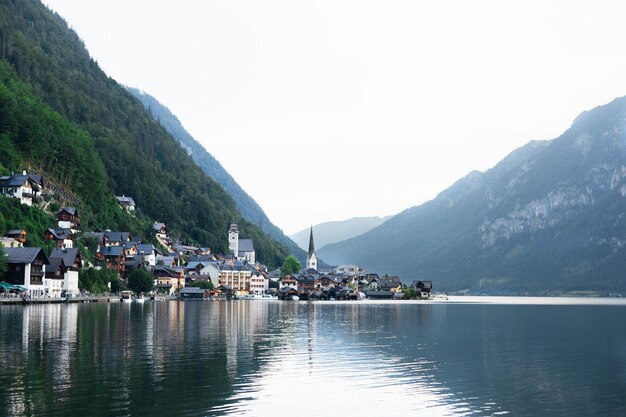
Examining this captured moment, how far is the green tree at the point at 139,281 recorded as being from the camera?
16588cm

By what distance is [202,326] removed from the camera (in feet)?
253

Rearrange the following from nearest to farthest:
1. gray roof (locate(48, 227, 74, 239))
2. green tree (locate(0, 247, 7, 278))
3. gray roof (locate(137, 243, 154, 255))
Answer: green tree (locate(0, 247, 7, 278))
gray roof (locate(48, 227, 74, 239))
gray roof (locate(137, 243, 154, 255))

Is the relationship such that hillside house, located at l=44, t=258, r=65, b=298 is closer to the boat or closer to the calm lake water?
the boat

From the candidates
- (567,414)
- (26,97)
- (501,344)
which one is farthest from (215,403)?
(26,97)

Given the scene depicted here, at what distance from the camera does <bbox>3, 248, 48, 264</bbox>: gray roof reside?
398 ft

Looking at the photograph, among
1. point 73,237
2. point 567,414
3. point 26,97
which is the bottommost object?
point 567,414

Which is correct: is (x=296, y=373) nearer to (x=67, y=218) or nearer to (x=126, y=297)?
(x=126, y=297)

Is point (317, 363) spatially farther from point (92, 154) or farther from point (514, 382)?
point (92, 154)

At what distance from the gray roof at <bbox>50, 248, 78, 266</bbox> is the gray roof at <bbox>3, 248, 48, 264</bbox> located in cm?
1088

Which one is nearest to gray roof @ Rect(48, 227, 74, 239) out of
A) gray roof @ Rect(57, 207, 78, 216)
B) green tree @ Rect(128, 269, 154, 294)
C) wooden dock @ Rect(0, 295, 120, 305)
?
gray roof @ Rect(57, 207, 78, 216)

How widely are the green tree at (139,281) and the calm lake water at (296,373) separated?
317 feet

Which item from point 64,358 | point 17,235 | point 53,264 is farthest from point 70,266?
point 64,358

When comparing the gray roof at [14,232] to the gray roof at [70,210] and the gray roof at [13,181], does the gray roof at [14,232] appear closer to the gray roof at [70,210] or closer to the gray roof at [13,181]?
the gray roof at [13,181]

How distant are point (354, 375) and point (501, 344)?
2582cm
